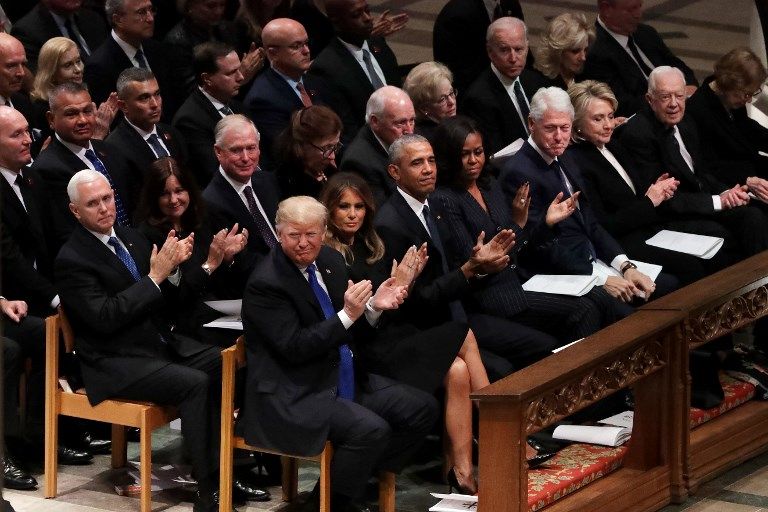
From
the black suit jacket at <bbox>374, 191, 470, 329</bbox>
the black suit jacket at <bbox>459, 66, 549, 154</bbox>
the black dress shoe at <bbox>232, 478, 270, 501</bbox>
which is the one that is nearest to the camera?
the black dress shoe at <bbox>232, 478, 270, 501</bbox>

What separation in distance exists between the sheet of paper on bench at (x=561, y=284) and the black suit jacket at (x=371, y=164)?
2.37 ft

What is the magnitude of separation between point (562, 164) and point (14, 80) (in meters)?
2.48

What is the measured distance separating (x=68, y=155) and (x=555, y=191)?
2084mm

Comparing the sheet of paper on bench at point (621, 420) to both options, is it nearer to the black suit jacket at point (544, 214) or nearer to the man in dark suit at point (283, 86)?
the black suit jacket at point (544, 214)

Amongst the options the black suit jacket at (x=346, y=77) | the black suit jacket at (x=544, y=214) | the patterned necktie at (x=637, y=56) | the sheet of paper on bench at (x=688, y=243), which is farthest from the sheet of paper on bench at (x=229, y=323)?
the patterned necktie at (x=637, y=56)

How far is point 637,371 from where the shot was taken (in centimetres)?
462

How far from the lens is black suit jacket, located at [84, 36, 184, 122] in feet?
20.5

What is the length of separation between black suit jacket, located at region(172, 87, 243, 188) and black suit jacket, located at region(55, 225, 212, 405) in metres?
1.19

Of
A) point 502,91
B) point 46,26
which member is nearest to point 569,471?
point 502,91

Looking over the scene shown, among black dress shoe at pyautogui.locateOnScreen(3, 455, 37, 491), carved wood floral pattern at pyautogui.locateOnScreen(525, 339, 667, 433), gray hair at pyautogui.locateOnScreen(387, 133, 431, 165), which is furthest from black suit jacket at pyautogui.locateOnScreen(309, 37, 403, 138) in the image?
black dress shoe at pyautogui.locateOnScreen(3, 455, 37, 491)

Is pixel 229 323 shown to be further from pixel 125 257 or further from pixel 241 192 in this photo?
pixel 241 192

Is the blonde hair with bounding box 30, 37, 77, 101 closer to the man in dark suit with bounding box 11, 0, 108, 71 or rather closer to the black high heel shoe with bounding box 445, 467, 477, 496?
the man in dark suit with bounding box 11, 0, 108, 71

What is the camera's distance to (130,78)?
5.59 metres

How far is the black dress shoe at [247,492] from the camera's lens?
15.6 feet
